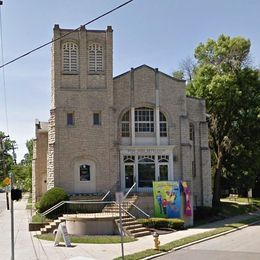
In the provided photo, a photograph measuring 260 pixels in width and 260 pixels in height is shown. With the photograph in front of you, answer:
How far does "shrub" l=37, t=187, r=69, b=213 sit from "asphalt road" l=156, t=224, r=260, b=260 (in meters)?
10.7

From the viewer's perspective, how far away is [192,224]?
32406mm

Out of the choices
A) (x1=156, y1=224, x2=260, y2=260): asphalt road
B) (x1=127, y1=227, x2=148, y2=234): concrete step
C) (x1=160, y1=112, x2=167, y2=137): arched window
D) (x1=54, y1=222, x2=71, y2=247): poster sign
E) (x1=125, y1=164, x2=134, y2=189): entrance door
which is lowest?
(x1=156, y1=224, x2=260, y2=260): asphalt road

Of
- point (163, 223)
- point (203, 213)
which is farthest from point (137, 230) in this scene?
point (203, 213)

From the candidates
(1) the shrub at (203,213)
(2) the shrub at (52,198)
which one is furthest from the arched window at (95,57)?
(1) the shrub at (203,213)

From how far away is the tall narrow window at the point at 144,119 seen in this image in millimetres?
36875

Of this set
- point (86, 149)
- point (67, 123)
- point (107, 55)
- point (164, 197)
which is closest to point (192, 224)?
point (164, 197)

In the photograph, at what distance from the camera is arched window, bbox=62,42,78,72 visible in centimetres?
3550

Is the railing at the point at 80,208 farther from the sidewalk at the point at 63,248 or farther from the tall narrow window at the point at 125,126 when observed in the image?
the tall narrow window at the point at 125,126

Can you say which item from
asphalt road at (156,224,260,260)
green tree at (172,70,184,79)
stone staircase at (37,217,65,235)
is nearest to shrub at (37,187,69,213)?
stone staircase at (37,217,65,235)

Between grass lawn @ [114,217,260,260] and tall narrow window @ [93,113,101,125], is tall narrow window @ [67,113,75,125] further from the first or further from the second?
grass lawn @ [114,217,260,260]

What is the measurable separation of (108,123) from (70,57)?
5.46 m

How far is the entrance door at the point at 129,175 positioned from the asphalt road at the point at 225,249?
1086cm

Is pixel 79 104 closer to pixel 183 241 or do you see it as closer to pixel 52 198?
pixel 52 198

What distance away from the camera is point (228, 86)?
40438 millimetres
